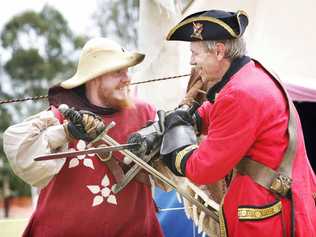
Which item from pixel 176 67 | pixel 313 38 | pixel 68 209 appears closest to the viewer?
pixel 68 209

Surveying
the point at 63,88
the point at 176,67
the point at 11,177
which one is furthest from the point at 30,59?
the point at 63,88

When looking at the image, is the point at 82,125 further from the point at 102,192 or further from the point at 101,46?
the point at 101,46

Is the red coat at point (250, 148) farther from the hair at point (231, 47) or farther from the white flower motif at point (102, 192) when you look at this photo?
the white flower motif at point (102, 192)

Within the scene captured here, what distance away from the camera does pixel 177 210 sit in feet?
12.5

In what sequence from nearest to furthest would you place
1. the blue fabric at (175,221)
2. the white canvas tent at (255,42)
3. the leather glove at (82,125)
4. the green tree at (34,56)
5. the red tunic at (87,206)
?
the leather glove at (82,125)
the red tunic at (87,206)
the blue fabric at (175,221)
the white canvas tent at (255,42)
the green tree at (34,56)

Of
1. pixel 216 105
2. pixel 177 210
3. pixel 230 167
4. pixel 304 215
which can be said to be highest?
pixel 216 105

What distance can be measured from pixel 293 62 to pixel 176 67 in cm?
87

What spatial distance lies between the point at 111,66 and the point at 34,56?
1615 cm

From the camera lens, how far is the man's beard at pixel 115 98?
284 centimetres

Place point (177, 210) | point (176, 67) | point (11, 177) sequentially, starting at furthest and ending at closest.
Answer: point (11, 177)
point (176, 67)
point (177, 210)

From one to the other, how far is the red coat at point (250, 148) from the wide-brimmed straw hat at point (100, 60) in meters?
0.61

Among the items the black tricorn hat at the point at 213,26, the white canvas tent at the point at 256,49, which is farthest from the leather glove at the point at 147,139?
the white canvas tent at the point at 256,49

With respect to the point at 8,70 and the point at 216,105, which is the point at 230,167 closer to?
the point at 216,105

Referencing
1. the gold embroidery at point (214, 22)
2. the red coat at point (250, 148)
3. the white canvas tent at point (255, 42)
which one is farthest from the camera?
the white canvas tent at point (255, 42)
